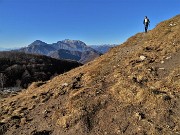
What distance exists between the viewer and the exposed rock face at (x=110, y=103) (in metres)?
17.1

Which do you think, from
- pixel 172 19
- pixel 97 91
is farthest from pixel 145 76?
pixel 172 19

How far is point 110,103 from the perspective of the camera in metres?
19.5

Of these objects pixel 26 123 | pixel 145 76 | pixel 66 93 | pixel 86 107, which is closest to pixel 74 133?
pixel 86 107

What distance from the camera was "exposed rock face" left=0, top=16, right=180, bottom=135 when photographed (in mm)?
17094

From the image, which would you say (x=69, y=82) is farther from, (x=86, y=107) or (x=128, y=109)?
(x=128, y=109)

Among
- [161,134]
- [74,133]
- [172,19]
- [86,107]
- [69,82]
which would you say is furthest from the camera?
[172,19]

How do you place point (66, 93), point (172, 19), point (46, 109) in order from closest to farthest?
1. point (46, 109)
2. point (66, 93)
3. point (172, 19)

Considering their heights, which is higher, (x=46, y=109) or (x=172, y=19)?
(x=172, y=19)

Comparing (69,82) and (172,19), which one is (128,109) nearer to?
(69,82)

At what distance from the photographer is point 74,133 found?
56.6 feet

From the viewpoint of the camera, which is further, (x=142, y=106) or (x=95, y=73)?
(x=95, y=73)

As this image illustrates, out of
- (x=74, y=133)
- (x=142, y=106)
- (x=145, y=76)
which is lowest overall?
(x=74, y=133)

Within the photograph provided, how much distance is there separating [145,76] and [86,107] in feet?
17.6

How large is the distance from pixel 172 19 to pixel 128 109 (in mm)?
22877
